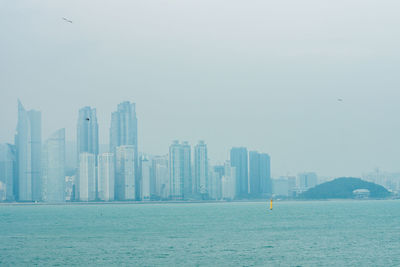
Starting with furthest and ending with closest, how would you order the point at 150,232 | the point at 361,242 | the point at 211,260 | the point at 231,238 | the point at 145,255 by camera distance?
the point at 150,232
the point at 231,238
the point at 361,242
the point at 145,255
the point at 211,260

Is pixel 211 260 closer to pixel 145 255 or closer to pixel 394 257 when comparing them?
pixel 145 255

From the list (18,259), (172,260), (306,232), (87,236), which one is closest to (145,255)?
(172,260)

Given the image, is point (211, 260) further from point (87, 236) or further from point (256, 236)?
point (87, 236)

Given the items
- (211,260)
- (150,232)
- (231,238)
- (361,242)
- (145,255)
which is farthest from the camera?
(150,232)

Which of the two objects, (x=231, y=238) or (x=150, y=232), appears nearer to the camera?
(x=231, y=238)

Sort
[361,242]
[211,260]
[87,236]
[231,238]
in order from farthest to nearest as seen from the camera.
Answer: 1. [87,236]
2. [231,238]
3. [361,242]
4. [211,260]

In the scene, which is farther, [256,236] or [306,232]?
[306,232]

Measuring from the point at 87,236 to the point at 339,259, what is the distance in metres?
A: 33.0

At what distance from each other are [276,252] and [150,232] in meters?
27.0

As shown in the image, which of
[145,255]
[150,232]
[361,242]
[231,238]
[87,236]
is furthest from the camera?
[150,232]

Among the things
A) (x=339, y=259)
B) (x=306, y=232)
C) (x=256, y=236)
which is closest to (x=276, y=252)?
(x=339, y=259)

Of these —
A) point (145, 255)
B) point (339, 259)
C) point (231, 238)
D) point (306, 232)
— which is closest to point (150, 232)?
point (231, 238)

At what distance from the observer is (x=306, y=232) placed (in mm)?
75625

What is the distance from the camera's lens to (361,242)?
6366 centimetres
